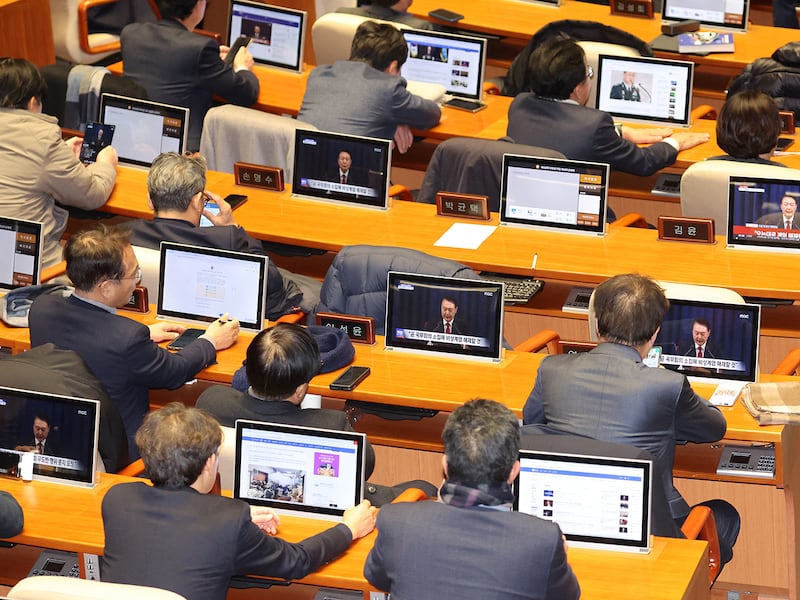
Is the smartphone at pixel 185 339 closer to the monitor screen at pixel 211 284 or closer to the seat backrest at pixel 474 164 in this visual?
the monitor screen at pixel 211 284

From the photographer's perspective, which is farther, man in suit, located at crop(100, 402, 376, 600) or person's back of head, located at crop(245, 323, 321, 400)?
person's back of head, located at crop(245, 323, 321, 400)

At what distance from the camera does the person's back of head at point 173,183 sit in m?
6.31

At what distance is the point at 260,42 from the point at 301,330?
4.18 metres

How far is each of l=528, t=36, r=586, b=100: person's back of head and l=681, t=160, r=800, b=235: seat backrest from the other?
902 millimetres

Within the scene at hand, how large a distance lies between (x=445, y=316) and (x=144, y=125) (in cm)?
243

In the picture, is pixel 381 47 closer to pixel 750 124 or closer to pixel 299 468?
pixel 750 124

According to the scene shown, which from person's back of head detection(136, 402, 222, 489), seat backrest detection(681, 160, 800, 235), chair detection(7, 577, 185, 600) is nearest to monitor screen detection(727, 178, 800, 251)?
seat backrest detection(681, 160, 800, 235)

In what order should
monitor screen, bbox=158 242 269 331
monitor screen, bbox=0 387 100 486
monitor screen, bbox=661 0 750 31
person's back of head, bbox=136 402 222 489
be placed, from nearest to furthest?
person's back of head, bbox=136 402 222 489
monitor screen, bbox=0 387 100 486
monitor screen, bbox=158 242 269 331
monitor screen, bbox=661 0 750 31

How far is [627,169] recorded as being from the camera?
7.56 meters

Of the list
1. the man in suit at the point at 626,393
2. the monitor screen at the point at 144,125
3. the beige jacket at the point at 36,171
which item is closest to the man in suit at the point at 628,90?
the monitor screen at the point at 144,125

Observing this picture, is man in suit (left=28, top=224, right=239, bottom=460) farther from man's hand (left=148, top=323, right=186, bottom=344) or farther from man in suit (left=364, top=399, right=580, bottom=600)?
man in suit (left=364, top=399, right=580, bottom=600)

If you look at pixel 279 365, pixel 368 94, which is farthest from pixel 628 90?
pixel 279 365

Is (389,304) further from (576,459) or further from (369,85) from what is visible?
(369,85)

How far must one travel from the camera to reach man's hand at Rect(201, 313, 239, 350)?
574cm
